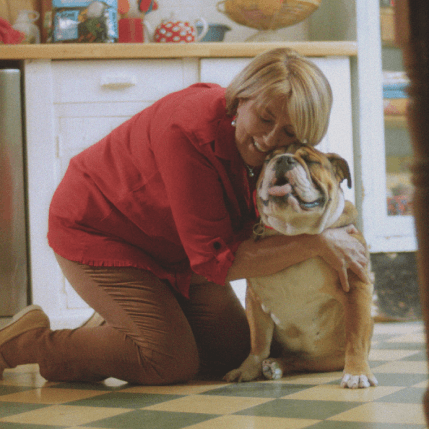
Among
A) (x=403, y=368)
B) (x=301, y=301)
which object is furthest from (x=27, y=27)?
(x=403, y=368)

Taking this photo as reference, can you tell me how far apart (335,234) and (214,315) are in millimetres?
459

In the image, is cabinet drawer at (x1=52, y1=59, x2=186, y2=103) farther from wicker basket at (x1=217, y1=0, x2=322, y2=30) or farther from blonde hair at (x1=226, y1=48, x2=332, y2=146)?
blonde hair at (x1=226, y1=48, x2=332, y2=146)

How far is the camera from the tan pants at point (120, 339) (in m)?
1.42

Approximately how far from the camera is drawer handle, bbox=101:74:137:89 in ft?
7.27

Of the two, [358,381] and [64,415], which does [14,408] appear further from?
[358,381]

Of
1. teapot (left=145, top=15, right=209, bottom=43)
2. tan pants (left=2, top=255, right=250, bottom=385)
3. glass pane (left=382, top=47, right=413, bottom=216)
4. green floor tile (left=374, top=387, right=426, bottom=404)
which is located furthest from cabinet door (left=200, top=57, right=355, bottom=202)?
green floor tile (left=374, top=387, right=426, bottom=404)

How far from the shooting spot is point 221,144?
52.5 inches

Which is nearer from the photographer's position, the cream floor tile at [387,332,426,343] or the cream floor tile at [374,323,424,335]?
the cream floor tile at [387,332,426,343]

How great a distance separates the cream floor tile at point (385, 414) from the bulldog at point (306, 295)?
17cm

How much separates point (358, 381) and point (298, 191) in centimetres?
43

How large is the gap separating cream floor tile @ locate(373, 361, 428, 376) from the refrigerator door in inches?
51.2

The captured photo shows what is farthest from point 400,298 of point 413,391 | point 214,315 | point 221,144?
point 221,144

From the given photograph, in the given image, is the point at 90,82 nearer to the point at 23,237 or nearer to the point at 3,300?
the point at 23,237

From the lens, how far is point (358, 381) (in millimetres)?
1280
